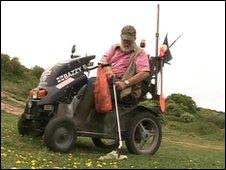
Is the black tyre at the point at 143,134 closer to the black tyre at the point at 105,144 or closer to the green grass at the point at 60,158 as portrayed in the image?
the green grass at the point at 60,158

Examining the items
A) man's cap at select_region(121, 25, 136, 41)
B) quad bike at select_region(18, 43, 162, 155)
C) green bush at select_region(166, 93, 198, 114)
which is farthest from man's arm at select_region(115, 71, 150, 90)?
green bush at select_region(166, 93, 198, 114)

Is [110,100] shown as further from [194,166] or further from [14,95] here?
[14,95]

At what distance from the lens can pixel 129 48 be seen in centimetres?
979

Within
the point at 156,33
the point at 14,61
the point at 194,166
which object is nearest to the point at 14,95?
the point at 14,61

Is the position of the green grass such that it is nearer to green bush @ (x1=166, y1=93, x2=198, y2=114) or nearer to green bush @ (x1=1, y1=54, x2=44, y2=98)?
green bush @ (x1=1, y1=54, x2=44, y2=98)

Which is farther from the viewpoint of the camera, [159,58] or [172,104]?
[172,104]

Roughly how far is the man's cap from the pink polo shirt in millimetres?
301

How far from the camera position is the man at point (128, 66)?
9.52 meters

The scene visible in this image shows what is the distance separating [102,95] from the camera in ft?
30.3

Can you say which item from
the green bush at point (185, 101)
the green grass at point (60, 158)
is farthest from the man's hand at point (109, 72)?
the green bush at point (185, 101)

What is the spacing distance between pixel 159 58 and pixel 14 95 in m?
12.9

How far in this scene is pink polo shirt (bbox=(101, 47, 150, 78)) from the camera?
962cm

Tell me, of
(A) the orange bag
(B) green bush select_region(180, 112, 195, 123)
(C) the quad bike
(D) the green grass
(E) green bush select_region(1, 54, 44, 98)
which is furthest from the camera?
(B) green bush select_region(180, 112, 195, 123)

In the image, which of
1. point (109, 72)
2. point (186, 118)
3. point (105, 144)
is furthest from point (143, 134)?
point (186, 118)
